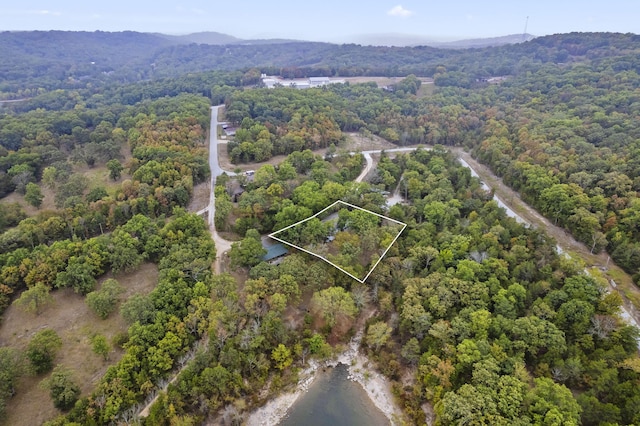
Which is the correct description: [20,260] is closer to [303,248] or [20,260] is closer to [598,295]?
[303,248]

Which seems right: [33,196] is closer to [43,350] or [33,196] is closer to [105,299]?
[105,299]

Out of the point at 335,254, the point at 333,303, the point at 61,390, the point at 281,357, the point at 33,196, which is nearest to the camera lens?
the point at 61,390

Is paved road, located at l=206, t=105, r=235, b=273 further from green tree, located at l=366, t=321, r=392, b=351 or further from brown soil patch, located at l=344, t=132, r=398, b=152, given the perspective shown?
brown soil patch, located at l=344, t=132, r=398, b=152

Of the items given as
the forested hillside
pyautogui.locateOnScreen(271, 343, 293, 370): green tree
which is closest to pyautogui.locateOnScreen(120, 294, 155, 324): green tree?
the forested hillside

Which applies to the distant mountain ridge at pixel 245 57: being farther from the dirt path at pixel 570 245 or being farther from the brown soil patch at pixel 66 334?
the brown soil patch at pixel 66 334

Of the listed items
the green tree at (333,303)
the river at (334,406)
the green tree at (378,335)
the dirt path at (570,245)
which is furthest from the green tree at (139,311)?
the dirt path at (570,245)

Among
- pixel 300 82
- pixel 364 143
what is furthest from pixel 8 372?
pixel 300 82
